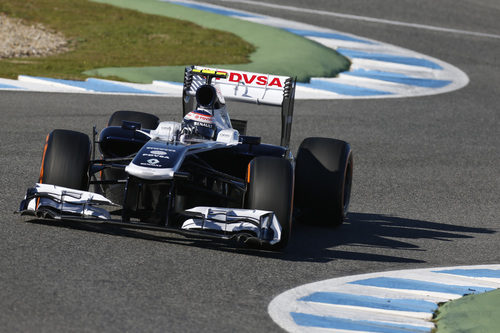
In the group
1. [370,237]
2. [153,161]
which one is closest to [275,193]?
[153,161]

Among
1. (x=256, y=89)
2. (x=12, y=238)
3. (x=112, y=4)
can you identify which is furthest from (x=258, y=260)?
(x=112, y=4)

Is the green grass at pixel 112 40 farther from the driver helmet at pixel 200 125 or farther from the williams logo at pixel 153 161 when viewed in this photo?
the williams logo at pixel 153 161

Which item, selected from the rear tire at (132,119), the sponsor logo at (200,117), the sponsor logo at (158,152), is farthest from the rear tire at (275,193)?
the rear tire at (132,119)

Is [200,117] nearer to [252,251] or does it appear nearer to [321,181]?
[321,181]

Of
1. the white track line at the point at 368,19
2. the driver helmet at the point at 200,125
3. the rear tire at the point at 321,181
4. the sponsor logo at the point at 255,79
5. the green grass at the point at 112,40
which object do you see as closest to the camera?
the driver helmet at the point at 200,125

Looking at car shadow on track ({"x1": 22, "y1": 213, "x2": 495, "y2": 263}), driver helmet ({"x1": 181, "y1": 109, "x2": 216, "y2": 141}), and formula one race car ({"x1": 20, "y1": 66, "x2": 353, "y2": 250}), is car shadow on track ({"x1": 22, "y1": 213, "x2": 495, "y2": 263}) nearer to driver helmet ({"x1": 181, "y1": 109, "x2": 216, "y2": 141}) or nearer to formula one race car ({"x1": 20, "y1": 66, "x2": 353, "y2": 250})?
formula one race car ({"x1": 20, "y1": 66, "x2": 353, "y2": 250})

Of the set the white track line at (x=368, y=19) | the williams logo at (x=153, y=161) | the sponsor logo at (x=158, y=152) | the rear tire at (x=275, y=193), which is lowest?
the rear tire at (x=275, y=193)

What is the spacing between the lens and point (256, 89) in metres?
8.70

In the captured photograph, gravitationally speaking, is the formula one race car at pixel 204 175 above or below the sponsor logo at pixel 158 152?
below

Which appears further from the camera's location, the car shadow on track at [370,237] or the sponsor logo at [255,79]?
the sponsor logo at [255,79]

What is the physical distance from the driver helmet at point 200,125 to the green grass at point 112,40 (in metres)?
8.43

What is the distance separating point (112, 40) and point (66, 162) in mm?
13756

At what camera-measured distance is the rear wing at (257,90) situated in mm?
8539

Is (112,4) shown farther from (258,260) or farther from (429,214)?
(258,260)
